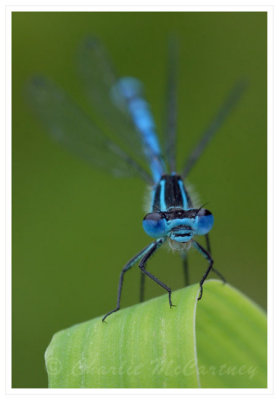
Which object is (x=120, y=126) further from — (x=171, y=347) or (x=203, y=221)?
(x=171, y=347)

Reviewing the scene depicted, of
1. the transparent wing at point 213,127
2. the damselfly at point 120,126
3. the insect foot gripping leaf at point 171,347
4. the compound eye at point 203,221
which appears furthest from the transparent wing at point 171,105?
the insect foot gripping leaf at point 171,347

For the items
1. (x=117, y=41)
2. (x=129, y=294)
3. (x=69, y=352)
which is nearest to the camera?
(x=69, y=352)

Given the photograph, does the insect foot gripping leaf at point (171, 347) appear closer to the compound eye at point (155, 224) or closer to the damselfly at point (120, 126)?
the compound eye at point (155, 224)

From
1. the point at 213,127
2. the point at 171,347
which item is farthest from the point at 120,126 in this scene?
the point at 171,347

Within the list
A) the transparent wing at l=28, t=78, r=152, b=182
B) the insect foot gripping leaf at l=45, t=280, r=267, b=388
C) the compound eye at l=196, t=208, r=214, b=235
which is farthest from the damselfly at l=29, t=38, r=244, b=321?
the insect foot gripping leaf at l=45, t=280, r=267, b=388

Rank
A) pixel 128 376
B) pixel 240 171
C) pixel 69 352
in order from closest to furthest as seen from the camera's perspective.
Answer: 1. pixel 128 376
2. pixel 69 352
3. pixel 240 171

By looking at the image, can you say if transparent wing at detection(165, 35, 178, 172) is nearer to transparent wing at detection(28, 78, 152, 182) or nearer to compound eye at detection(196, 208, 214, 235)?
transparent wing at detection(28, 78, 152, 182)
